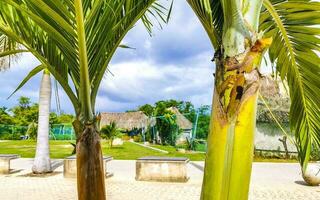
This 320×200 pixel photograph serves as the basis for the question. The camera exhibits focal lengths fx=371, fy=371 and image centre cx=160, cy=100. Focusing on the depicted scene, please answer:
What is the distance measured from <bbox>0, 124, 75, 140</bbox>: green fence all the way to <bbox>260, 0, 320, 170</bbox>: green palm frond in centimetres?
3390

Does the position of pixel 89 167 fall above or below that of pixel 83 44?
below

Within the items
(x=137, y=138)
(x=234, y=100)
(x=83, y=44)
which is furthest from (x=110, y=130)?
(x=234, y=100)

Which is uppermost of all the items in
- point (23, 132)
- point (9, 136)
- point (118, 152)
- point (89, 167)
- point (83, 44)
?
point (83, 44)

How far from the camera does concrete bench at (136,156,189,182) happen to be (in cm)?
933

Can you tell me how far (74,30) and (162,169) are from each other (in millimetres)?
7745

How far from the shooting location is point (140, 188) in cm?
847

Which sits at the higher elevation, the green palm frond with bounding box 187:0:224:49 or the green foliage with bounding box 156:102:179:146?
the green palm frond with bounding box 187:0:224:49

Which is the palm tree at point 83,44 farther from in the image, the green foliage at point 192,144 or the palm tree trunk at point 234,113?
the green foliage at point 192,144

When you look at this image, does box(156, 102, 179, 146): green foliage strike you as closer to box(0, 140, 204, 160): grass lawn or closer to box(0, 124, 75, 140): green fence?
box(0, 140, 204, 160): grass lawn

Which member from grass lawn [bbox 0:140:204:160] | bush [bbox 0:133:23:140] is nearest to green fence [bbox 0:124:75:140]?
bush [bbox 0:133:23:140]

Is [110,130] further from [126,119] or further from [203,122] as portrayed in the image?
[126,119]

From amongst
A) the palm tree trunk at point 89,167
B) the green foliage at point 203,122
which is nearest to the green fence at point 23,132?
the green foliage at point 203,122

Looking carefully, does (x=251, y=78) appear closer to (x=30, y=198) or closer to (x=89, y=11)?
(x=89, y=11)

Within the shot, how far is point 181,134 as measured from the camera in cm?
2320
